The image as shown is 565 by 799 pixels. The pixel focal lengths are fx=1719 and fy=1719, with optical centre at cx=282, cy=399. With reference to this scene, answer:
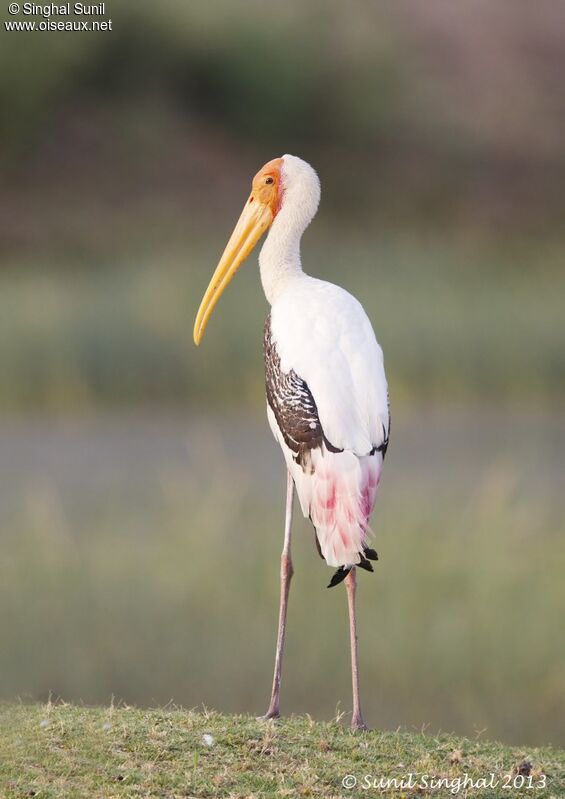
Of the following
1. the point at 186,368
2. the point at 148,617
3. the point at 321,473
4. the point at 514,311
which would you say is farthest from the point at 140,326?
the point at 321,473

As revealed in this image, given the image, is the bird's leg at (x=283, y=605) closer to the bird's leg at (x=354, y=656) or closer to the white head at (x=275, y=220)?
the bird's leg at (x=354, y=656)

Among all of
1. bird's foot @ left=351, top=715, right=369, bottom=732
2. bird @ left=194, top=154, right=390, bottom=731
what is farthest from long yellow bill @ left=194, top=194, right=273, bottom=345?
bird's foot @ left=351, top=715, right=369, bottom=732

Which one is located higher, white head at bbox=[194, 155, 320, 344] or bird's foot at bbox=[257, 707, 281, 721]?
white head at bbox=[194, 155, 320, 344]

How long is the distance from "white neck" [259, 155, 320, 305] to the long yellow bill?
75 mm

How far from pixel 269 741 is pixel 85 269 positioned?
1245 centimetres

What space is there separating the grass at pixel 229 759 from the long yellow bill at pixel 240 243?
4.54 feet

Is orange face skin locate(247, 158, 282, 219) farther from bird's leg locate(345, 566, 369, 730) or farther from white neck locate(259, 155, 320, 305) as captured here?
bird's leg locate(345, 566, 369, 730)

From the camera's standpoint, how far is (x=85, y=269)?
679 inches

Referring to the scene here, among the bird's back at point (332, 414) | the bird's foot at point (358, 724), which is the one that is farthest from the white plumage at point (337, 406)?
the bird's foot at point (358, 724)

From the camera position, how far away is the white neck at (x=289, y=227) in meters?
5.80

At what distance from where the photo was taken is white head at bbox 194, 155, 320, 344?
584 cm

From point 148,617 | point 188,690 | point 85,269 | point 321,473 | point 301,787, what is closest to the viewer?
point 301,787

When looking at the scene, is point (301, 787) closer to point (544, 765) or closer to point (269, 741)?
point (269, 741)

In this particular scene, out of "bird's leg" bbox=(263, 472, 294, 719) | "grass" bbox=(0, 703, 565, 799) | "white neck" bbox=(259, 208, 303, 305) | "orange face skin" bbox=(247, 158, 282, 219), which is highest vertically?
"orange face skin" bbox=(247, 158, 282, 219)
